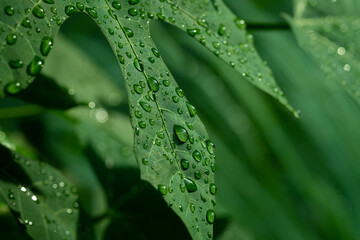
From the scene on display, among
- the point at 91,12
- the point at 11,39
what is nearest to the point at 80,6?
the point at 91,12

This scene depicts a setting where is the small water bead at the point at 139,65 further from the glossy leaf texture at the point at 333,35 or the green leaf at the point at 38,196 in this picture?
the glossy leaf texture at the point at 333,35

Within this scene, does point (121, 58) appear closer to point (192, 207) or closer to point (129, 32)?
point (129, 32)

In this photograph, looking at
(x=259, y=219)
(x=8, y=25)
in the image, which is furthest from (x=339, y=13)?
(x=259, y=219)

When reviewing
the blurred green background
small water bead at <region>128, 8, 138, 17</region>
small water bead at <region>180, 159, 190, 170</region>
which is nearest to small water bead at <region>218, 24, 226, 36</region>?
small water bead at <region>128, 8, 138, 17</region>

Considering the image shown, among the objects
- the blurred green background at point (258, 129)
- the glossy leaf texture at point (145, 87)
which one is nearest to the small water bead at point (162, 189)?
the glossy leaf texture at point (145, 87)

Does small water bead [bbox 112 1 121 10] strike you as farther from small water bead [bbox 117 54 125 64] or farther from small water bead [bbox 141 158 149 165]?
small water bead [bbox 141 158 149 165]

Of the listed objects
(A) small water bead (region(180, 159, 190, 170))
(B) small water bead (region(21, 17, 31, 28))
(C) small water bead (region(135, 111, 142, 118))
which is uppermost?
(B) small water bead (region(21, 17, 31, 28))
